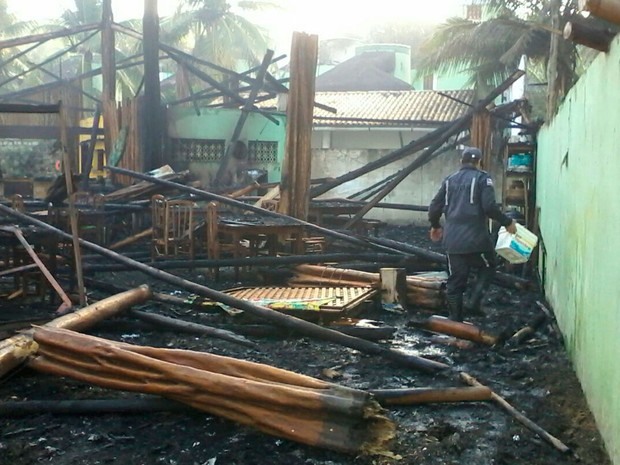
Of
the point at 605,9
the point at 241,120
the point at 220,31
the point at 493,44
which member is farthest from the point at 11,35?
the point at 605,9

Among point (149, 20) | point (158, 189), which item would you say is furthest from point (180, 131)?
point (158, 189)

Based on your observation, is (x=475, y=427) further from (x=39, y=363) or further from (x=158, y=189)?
(x=158, y=189)

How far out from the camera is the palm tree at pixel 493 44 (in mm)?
19500

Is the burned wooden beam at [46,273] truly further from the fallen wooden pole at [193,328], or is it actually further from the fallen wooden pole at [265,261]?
the fallen wooden pole at [265,261]

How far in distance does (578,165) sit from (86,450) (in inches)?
172

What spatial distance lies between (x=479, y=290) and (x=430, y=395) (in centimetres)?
317

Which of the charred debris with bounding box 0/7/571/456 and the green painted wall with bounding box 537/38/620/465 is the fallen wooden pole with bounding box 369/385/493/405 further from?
the green painted wall with bounding box 537/38/620/465

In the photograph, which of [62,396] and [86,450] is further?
[62,396]

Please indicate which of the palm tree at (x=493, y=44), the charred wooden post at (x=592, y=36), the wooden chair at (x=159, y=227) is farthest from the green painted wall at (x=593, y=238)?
the palm tree at (x=493, y=44)

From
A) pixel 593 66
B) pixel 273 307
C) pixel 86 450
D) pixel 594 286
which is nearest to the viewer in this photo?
Answer: pixel 86 450

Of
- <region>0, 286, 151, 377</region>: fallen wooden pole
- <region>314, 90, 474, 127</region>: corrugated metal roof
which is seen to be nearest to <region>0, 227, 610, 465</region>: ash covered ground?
<region>0, 286, 151, 377</region>: fallen wooden pole

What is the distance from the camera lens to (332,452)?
4117mm

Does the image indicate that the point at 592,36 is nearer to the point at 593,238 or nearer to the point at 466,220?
the point at 593,238

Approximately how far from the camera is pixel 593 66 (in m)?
5.07
